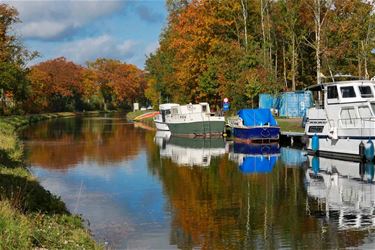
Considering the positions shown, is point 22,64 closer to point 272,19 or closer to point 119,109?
point 272,19

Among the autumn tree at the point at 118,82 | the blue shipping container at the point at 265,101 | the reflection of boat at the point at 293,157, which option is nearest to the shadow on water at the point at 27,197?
the reflection of boat at the point at 293,157

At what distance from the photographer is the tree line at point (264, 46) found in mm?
60031

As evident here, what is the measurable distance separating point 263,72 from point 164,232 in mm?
46745

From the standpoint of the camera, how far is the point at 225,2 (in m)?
67.3

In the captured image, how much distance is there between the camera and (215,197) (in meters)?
22.1

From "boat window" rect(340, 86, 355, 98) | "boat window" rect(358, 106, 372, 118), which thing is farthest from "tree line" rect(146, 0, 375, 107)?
"boat window" rect(358, 106, 372, 118)

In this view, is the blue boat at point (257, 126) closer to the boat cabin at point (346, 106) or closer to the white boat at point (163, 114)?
the boat cabin at point (346, 106)

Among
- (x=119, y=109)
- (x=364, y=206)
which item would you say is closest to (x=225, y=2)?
(x=364, y=206)

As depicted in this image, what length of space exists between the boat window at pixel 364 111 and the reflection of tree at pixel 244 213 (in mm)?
5946

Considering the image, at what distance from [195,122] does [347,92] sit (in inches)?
951

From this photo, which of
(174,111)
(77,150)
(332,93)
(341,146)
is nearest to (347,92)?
(332,93)

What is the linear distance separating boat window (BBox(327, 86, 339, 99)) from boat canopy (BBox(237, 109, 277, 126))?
42.6 feet

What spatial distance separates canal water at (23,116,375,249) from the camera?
51.2ft

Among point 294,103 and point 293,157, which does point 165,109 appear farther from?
point 293,157
